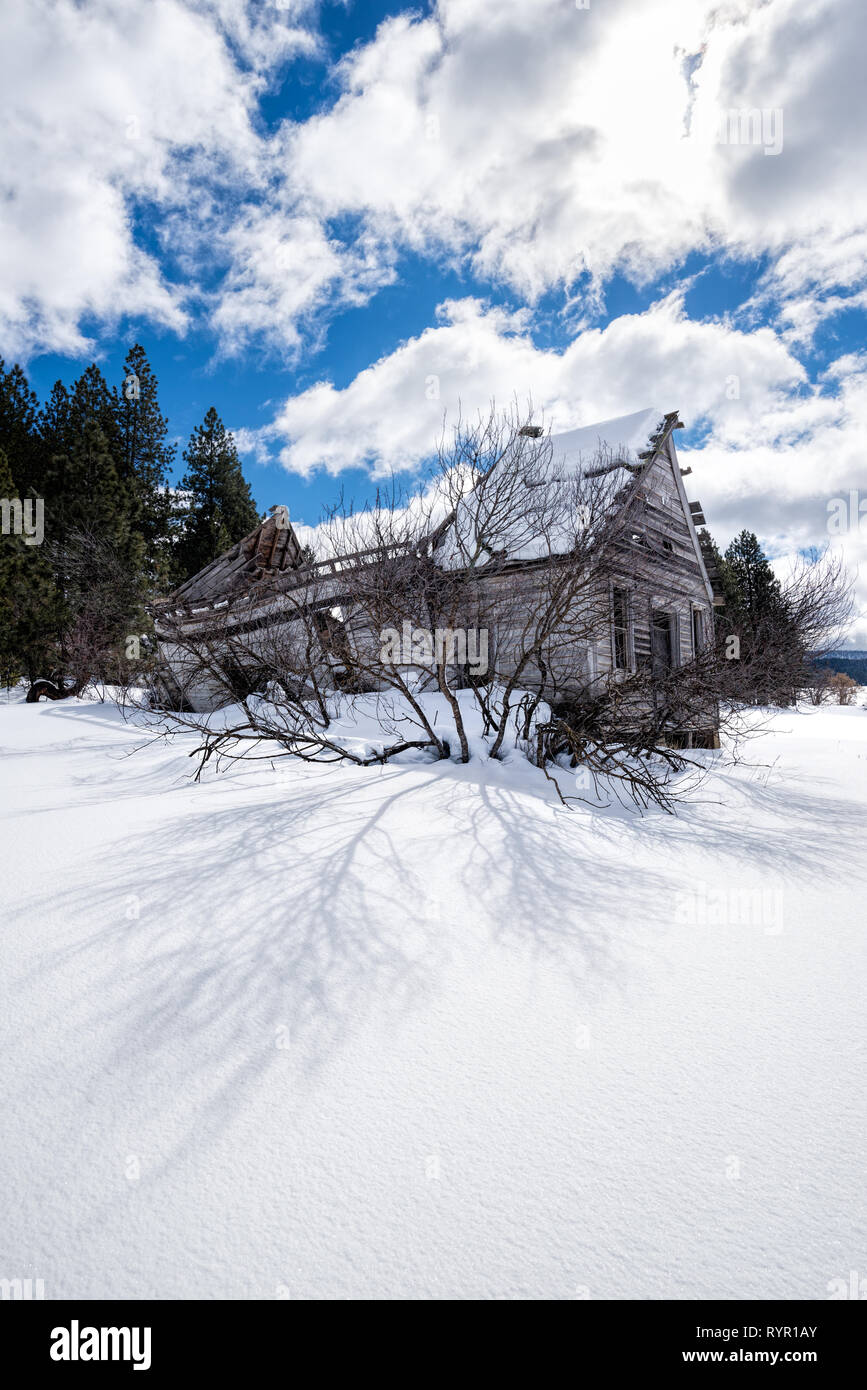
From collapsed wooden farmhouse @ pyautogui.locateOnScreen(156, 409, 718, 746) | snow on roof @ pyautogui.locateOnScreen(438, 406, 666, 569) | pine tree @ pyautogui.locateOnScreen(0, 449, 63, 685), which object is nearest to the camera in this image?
collapsed wooden farmhouse @ pyautogui.locateOnScreen(156, 409, 718, 746)

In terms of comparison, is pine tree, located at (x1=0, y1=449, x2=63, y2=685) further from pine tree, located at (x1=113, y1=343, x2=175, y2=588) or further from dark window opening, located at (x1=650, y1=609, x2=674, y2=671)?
dark window opening, located at (x1=650, y1=609, x2=674, y2=671)

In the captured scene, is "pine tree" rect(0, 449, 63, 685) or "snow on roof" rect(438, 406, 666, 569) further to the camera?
"pine tree" rect(0, 449, 63, 685)

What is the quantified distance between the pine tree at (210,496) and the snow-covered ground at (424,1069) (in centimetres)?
3044

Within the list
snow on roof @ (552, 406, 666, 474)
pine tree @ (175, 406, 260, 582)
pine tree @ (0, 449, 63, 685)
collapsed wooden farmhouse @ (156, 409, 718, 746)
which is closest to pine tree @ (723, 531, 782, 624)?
collapsed wooden farmhouse @ (156, 409, 718, 746)

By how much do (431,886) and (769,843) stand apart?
3411 mm

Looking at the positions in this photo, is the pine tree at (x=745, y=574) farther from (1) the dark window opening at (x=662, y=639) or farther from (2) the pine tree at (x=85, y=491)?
(2) the pine tree at (x=85, y=491)

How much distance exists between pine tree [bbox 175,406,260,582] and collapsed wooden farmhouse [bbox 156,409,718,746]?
1535cm

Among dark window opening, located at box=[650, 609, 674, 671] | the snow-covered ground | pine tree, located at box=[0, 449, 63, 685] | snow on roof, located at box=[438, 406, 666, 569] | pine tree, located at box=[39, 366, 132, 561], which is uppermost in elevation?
pine tree, located at box=[39, 366, 132, 561]

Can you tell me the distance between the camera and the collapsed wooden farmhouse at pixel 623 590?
1159 cm

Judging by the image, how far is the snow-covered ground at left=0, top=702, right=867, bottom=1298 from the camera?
1.61 meters

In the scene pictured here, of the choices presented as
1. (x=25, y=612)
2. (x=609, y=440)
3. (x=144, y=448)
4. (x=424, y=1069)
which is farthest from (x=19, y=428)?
(x=424, y=1069)

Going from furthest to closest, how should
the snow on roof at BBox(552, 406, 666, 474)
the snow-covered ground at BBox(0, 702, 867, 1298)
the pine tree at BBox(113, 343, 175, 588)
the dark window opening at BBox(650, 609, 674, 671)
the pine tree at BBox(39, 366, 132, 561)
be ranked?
the pine tree at BBox(113, 343, 175, 588), the pine tree at BBox(39, 366, 132, 561), the dark window opening at BBox(650, 609, 674, 671), the snow on roof at BBox(552, 406, 666, 474), the snow-covered ground at BBox(0, 702, 867, 1298)

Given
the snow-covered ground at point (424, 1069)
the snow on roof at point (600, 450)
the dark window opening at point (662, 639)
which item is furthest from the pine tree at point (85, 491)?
the snow-covered ground at point (424, 1069)
